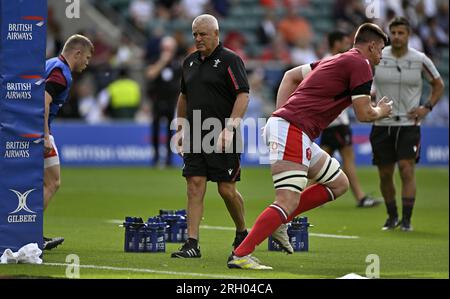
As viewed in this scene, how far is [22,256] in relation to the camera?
11.2 meters

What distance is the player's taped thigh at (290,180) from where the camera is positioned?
429 inches

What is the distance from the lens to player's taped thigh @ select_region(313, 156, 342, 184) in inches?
449

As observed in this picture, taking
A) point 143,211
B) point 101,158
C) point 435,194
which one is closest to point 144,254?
point 143,211

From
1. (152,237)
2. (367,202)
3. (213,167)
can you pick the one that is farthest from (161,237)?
(367,202)

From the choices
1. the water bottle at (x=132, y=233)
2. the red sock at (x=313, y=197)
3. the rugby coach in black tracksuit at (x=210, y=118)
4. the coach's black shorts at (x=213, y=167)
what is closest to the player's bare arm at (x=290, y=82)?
the rugby coach in black tracksuit at (x=210, y=118)

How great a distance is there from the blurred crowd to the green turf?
4173mm

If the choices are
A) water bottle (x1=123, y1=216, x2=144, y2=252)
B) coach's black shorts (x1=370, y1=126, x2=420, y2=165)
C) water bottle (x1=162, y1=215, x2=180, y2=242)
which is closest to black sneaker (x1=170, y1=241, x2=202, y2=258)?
water bottle (x1=123, y1=216, x2=144, y2=252)

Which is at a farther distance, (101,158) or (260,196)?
(101,158)

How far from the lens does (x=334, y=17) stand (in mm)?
33750

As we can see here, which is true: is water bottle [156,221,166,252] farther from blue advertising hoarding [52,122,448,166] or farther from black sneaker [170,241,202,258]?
blue advertising hoarding [52,122,448,166]

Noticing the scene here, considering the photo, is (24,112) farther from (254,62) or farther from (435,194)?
(254,62)

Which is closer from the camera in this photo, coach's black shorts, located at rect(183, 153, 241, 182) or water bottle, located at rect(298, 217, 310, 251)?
coach's black shorts, located at rect(183, 153, 241, 182)

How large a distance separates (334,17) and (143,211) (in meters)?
17.3

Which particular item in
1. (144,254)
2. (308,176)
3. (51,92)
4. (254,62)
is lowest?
(144,254)
